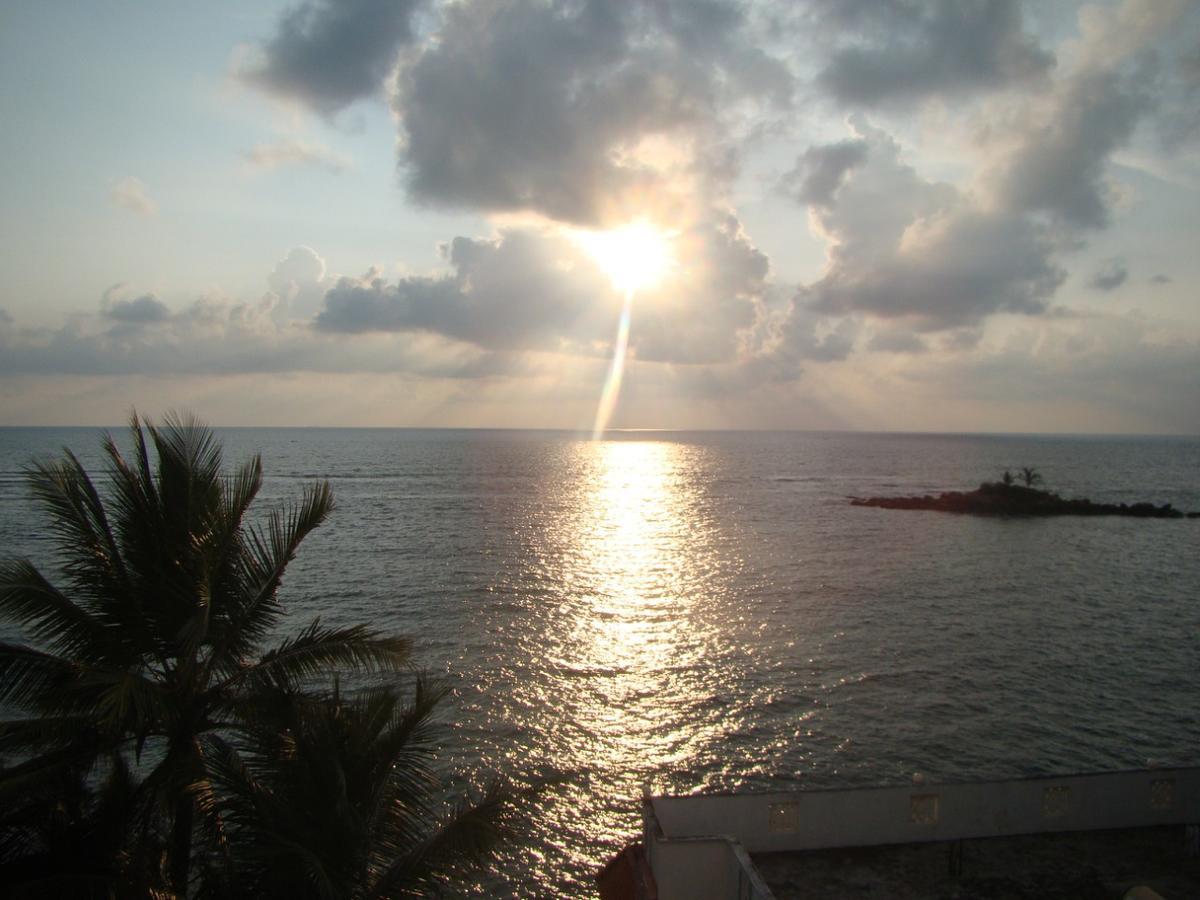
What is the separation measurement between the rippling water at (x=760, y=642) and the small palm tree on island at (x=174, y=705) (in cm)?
1068

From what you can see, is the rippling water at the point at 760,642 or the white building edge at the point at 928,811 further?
the rippling water at the point at 760,642

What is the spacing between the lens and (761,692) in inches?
1185

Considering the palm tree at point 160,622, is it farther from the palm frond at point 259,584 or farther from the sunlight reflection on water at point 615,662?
the sunlight reflection on water at point 615,662

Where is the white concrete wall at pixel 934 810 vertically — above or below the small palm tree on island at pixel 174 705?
below

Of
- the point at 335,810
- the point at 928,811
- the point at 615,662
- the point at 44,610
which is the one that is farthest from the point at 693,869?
the point at 615,662

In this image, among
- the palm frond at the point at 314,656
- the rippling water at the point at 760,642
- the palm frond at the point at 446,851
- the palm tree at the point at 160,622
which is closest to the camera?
the palm tree at the point at 160,622

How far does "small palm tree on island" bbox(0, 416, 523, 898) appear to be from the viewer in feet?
29.0

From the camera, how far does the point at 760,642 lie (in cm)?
3656

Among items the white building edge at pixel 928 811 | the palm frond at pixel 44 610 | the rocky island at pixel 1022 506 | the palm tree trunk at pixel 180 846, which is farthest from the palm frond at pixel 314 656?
the rocky island at pixel 1022 506

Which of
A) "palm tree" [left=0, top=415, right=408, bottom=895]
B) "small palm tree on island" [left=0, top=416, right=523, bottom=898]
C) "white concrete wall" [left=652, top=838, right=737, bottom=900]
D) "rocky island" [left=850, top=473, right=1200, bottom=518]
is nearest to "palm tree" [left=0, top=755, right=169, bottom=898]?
"small palm tree on island" [left=0, top=416, right=523, bottom=898]

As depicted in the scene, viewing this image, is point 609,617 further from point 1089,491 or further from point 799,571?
point 1089,491

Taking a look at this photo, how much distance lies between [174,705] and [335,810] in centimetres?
237

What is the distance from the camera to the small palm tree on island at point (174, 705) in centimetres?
884

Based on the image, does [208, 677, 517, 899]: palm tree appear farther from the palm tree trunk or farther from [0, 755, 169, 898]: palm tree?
[0, 755, 169, 898]: palm tree
